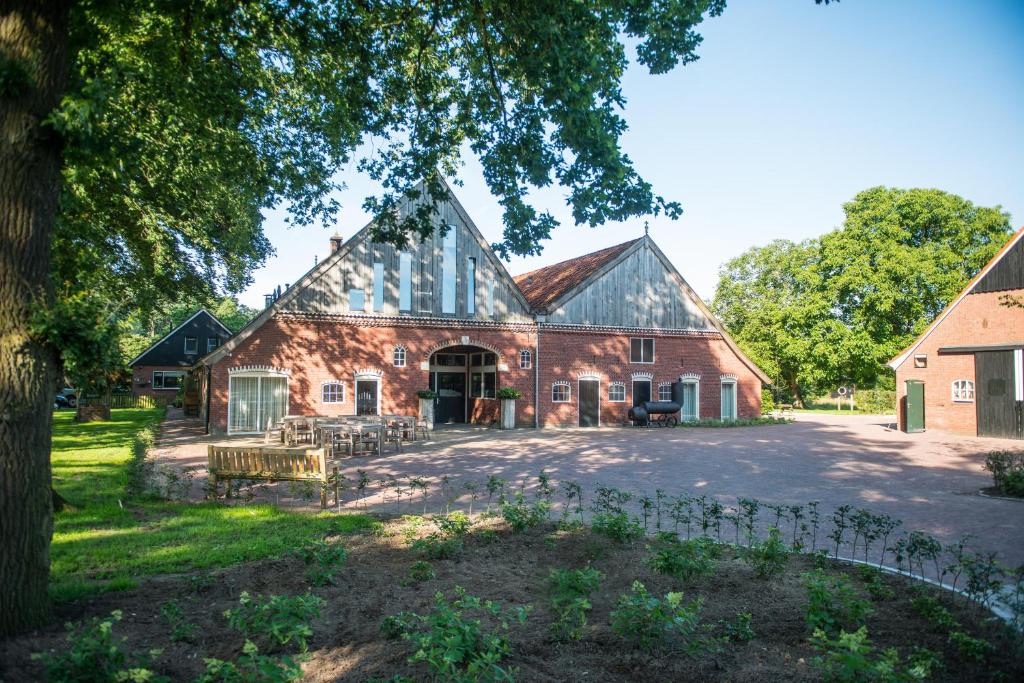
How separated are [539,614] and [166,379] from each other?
51191 millimetres

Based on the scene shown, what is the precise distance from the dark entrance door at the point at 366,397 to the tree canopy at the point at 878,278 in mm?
30049

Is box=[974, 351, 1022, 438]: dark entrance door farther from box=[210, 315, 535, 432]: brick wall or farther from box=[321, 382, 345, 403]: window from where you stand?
box=[321, 382, 345, 403]: window

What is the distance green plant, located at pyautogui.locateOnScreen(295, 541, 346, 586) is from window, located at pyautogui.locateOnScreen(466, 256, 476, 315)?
19600mm

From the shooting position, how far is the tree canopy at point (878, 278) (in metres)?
36.5

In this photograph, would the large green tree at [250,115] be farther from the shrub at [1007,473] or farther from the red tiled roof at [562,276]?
the red tiled roof at [562,276]

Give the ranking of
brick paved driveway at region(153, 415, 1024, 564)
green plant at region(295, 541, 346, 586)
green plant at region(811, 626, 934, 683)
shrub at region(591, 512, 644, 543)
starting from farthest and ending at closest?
brick paved driveway at region(153, 415, 1024, 564) < shrub at region(591, 512, 644, 543) < green plant at region(295, 541, 346, 586) < green plant at region(811, 626, 934, 683)

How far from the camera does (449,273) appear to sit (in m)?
25.3

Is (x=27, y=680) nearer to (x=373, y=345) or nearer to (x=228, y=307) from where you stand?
(x=373, y=345)

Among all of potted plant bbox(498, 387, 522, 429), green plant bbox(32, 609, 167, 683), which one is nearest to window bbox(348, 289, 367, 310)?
potted plant bbox(498, 387, 522, 429)

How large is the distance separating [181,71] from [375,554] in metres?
6.68

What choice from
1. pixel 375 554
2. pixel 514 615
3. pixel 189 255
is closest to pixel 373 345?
pixel 189 255

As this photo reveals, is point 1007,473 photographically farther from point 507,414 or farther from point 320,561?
point 507,414

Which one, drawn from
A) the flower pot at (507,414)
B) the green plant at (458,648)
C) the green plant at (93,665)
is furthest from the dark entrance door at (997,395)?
the green plant at (93,665)

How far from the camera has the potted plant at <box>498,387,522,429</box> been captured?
1004 inches
